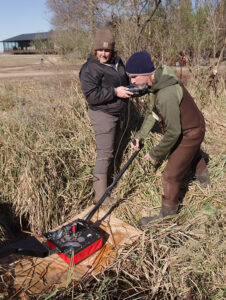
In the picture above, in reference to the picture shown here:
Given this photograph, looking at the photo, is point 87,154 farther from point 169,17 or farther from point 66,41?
point 169,17

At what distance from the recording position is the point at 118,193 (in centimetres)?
351

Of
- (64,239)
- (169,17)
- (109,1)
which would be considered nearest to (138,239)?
(64,239)

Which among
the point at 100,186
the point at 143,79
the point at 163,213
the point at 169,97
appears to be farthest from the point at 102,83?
the point at 163,213

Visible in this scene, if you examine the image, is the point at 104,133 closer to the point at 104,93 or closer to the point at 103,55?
the point at 104,93

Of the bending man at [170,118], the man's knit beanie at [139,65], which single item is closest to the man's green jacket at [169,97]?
the bending man at [170,118]

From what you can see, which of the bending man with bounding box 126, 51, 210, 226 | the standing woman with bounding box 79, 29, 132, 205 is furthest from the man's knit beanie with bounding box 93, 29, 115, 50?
the bending man with bounding box 126, 51, 210, 226

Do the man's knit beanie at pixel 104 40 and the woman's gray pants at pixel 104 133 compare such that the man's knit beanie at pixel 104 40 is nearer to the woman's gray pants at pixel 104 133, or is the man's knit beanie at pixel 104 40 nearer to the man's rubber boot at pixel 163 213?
the woman's gray pants at pixel 104 133

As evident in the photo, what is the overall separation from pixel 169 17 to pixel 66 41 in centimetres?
250

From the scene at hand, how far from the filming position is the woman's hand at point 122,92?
9.66ft

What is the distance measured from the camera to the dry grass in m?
2.21

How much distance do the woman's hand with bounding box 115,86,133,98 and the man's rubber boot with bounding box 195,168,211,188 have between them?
137cm

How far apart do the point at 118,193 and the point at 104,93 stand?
4.43 ft

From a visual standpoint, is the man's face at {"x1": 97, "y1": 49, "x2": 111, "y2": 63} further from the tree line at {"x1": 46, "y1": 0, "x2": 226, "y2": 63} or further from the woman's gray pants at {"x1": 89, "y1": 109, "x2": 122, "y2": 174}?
the tree line at {"x1": 46, "y1": 0, "x2": 226, "y2": 63}

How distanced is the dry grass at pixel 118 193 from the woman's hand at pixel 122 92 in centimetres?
102
